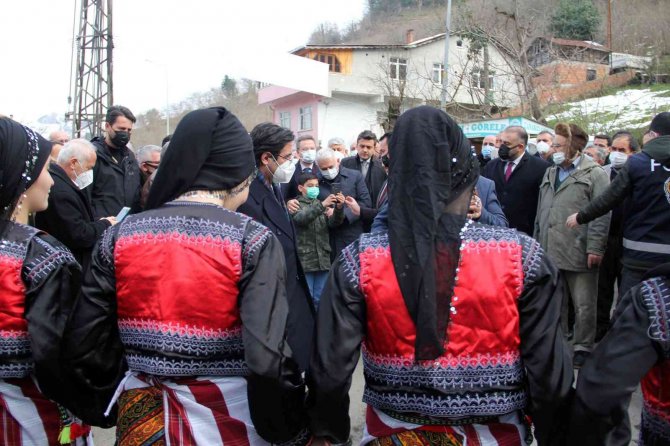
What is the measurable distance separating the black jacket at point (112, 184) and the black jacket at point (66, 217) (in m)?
0.85

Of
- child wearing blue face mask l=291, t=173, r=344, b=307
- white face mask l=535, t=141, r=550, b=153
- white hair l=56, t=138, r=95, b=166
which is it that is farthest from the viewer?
white face mask l=535, t=141, r=550, b=153

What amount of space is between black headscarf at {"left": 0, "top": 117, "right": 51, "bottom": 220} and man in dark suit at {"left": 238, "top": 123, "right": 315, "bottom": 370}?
A: 56.2 inches

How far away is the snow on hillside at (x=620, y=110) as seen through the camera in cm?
2300

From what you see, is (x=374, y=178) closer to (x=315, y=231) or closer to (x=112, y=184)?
(x=315, y=231)

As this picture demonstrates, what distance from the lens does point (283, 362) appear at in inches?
79.4

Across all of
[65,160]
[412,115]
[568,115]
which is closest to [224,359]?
[412,115]

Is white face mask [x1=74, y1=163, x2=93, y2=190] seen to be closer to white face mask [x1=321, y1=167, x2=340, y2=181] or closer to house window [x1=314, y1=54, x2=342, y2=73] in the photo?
white face mask [x1=321, y1=167, x2=340, y2=181]

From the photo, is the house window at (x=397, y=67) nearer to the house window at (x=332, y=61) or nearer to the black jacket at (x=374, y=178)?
the house window at (x=332, y=61)

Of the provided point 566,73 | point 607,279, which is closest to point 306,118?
point 566,73

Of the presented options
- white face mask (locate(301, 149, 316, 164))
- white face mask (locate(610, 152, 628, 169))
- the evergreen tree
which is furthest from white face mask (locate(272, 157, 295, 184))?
the evergreen tree

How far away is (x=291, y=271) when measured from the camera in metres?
3.53

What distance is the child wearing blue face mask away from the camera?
5.01 metres

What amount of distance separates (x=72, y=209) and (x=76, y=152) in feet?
1.80

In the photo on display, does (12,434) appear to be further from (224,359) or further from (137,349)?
(224,359)
